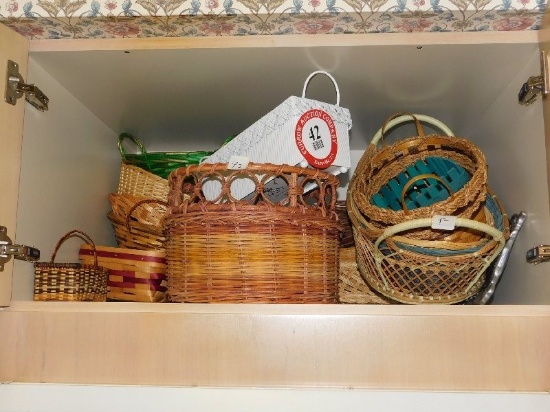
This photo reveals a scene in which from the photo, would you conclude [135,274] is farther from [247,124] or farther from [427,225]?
[427,225]

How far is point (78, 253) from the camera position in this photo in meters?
1.23

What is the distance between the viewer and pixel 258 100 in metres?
1.23

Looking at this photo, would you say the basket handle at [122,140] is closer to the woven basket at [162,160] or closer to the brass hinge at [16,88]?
the woven basket at [162,160]

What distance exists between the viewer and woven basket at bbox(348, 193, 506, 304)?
3.27 ft

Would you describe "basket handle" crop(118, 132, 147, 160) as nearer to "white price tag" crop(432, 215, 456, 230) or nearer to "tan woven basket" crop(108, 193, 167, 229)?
"tan woven basket" crop(108, 193, 167, 229)

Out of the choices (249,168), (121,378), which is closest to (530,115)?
(249,168)

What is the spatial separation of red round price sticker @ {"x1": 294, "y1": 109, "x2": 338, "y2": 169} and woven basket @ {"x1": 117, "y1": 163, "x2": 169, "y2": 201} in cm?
37

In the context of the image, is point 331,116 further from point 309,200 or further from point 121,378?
point 121,378

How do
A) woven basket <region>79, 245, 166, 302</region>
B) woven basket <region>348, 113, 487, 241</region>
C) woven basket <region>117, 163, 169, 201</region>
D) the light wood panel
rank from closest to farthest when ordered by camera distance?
the light wood panel < woven basket <region>348, 113, 487, 241</region> < woven basket <region>79, 245, 166, 302</region> < woven basket <region>117, 163, 169, 201</region>

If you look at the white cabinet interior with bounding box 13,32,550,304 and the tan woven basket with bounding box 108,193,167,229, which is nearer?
the white cabinet interior with bounding box 13,32,550,304

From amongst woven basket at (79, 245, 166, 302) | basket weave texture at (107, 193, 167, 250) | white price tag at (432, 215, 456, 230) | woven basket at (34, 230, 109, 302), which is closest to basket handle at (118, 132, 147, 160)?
basket weave texture at (107, 193, 167, 250)

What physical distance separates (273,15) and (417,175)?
40cm

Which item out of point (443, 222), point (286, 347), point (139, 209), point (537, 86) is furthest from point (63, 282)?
point (537, 86)

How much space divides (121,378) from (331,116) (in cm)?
52
